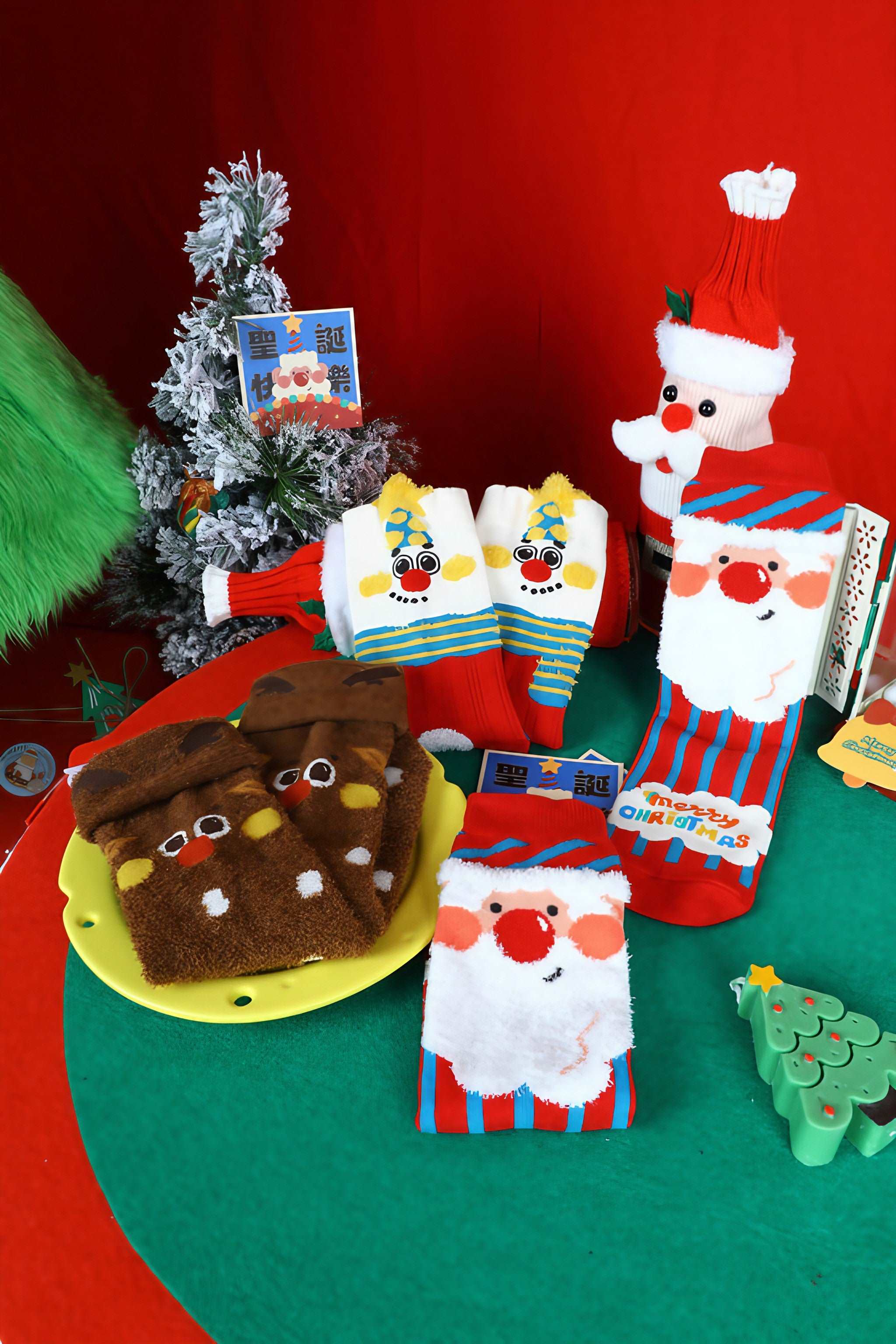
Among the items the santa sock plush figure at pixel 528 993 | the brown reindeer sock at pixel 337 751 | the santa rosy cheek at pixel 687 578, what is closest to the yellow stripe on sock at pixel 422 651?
the brown reindeer sock at pixel 337 751

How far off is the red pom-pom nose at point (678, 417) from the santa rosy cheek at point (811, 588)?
0.70 feet

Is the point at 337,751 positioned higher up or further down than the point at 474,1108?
higher up

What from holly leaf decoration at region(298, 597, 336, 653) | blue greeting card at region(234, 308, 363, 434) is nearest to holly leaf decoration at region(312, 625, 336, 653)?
holly leaf decoration at region(298, 597, 336, 653)

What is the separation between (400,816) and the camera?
0.83 meters

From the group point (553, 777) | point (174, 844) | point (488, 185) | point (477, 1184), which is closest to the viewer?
point (477, 1184)

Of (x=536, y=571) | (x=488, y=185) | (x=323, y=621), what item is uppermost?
(x=488, y=185)

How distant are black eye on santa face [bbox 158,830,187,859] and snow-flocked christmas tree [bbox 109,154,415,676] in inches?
20.7

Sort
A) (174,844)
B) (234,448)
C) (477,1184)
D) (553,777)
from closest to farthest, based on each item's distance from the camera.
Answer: (477,1184) → (174,844) → (553,777) → (234,448)

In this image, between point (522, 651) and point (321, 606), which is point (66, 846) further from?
point (522, 651)

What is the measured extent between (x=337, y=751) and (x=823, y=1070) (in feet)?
1.53

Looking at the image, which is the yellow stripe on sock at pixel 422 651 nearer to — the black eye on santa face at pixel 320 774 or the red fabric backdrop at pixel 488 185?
the black eye on santa face at pixel 320 774

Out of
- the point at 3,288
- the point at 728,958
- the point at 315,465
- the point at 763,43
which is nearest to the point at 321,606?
the point at 315,465

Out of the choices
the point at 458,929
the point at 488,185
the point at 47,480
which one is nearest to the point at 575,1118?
the point at 458,929

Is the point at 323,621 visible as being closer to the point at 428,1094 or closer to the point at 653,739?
the point at 653,739
